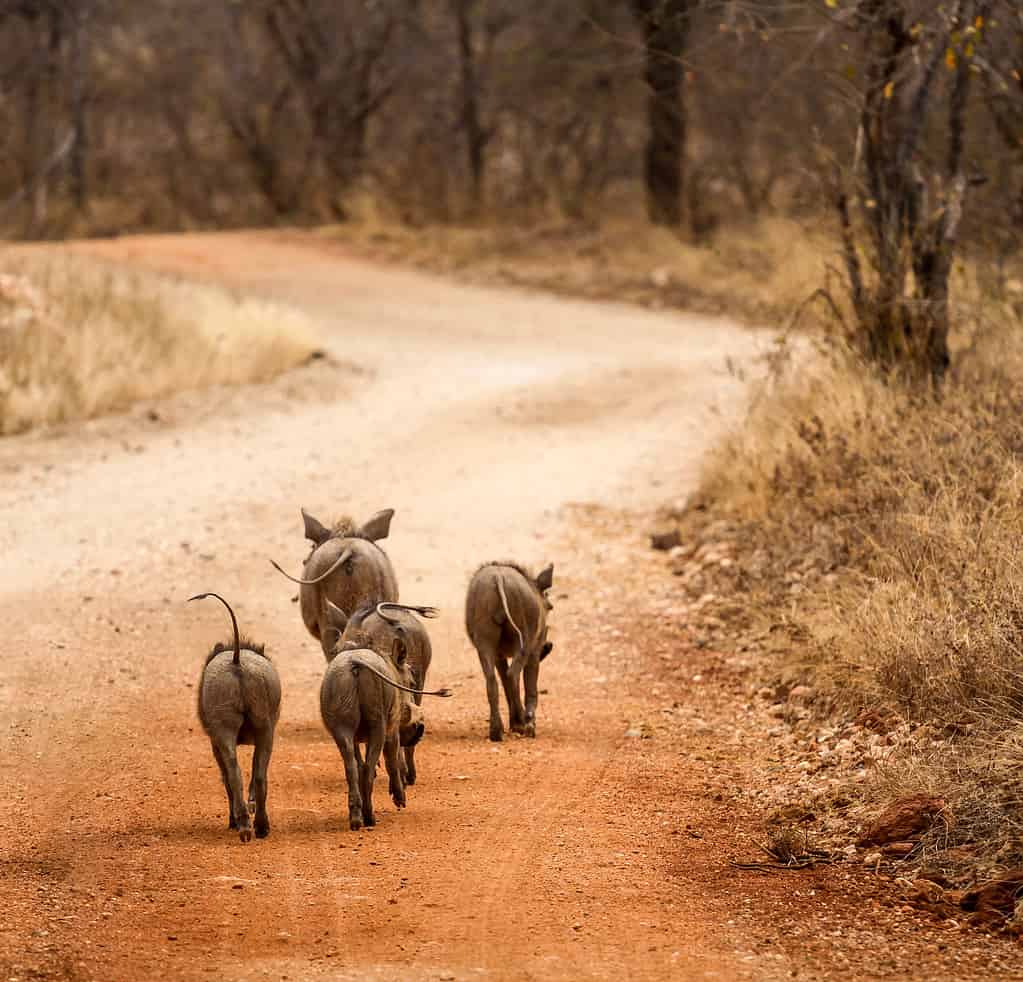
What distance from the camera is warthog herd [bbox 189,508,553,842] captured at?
5.55m

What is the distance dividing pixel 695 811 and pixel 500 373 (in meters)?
10.6

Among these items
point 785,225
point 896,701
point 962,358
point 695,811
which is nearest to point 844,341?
point 962,358

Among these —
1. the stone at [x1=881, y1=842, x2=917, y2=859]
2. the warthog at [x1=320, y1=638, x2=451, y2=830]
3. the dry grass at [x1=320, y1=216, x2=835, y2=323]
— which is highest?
the dry grass at [x1=320, y1=216, x2=835, y2=323]

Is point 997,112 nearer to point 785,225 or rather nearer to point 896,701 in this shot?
point 785,225

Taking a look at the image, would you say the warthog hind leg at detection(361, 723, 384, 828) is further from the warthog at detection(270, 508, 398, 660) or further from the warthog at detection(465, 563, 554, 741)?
the warthog at detection(465, 563, 554, 741)

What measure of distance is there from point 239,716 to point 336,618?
2.69 ft

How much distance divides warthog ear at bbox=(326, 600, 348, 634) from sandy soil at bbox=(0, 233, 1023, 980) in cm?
62

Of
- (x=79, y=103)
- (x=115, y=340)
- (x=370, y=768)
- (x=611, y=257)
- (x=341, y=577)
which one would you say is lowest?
(x=370, y=768)

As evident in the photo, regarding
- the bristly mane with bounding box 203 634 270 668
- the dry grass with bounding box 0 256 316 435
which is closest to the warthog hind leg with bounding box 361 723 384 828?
the bristly mane with bounding box 203 634 270 668

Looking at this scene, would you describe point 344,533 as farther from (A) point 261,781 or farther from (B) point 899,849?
(B) point 899,849

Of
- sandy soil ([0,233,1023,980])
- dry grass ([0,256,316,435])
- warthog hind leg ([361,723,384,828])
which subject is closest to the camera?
sandy soil ([0,233,1023,980])

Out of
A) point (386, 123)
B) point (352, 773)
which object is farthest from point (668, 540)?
point (386, 123)

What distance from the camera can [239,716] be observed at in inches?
219

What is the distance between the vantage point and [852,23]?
1096cm
